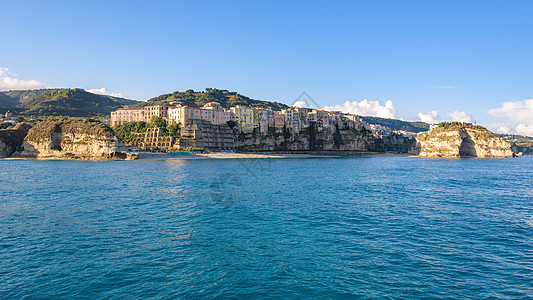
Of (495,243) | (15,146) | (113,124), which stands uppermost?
(113,124)

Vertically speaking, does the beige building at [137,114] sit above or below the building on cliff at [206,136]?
above

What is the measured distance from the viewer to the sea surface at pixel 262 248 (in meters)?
11.1

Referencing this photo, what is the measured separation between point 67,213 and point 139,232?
858 centimetres

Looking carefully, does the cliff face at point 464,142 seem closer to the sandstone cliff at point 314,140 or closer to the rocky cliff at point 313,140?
the sandstone cliff at point 314,140

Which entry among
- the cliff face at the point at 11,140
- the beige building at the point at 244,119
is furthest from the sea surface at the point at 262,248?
the beige building at the point at 244,119

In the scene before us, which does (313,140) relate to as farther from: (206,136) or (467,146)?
(467,146)

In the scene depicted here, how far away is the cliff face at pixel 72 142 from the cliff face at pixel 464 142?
13470 cm

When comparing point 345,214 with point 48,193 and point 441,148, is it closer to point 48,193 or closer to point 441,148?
point 48,193

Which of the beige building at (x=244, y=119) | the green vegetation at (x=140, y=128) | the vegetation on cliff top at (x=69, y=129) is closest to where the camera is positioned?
the vegetation on cliff top at (x=69, y=129)

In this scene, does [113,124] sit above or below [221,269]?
above

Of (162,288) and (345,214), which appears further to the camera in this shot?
(345,214)

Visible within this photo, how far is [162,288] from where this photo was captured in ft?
35.7

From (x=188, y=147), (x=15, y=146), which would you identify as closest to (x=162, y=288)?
(x=188, y=147)

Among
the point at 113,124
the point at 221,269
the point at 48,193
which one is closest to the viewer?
the point at 221,269
